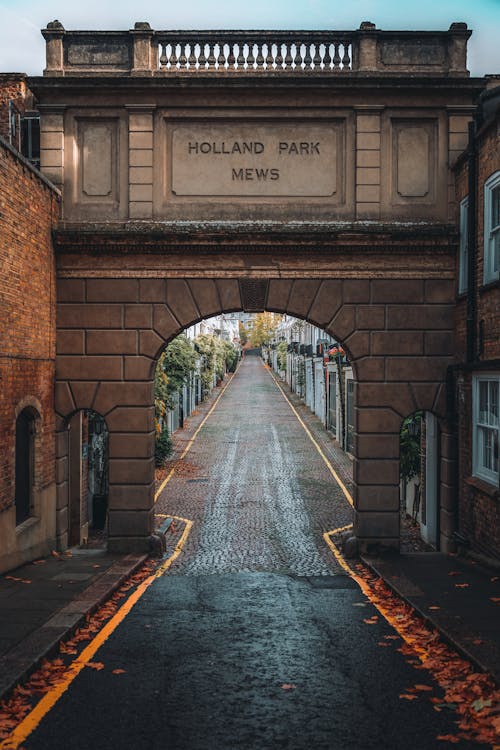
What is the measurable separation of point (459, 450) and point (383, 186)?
5.50 meters

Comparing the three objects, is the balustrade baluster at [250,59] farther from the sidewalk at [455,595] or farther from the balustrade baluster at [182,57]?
the sidewalk at [455,595]

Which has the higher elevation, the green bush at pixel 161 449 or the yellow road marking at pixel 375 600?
the green bush at pixel 161 449

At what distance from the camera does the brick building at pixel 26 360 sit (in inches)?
455

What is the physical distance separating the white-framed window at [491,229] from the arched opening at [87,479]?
833cm

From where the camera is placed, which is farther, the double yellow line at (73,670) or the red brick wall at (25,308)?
the red brick wall at (25,308)

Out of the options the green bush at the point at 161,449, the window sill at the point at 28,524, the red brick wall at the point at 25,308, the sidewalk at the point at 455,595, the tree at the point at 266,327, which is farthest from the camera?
the tree at the point at 266,327

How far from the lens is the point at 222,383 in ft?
238

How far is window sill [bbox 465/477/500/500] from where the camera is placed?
38.1 feet

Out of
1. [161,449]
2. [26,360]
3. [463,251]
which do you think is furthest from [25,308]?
[161,449]

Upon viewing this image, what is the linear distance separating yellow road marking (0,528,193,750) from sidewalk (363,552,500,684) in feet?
13.1

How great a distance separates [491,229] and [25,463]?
946 cm

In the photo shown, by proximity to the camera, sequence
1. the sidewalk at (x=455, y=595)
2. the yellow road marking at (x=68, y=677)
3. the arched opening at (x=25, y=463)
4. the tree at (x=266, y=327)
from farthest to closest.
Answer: the tree at (x=266, y=327) → the arched opening at (x=25, y=463) → the sidewalk at (x=455, y=595) → the yellow road marking at (x=68, y=677)

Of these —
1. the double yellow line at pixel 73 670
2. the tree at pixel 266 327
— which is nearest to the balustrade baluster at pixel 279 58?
the double yellow line at pixel 73 670

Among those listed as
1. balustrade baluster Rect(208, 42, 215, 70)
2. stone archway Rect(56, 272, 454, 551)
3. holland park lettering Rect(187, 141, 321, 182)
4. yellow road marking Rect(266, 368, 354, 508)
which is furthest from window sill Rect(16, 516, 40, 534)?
balustrade baluster Rect(208, 42, 215, 70)
